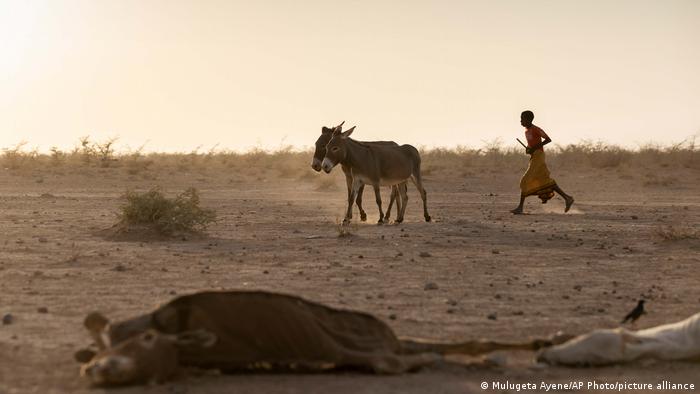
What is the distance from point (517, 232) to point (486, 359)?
10.2 m

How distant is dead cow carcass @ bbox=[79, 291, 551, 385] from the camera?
20.4 feet

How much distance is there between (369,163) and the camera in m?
19.9

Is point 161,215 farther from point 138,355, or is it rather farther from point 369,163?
point 138,355

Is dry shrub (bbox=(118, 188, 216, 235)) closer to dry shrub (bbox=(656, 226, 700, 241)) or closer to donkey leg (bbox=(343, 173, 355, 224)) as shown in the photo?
donkey leg (bbox=(343, 173, 355, 224))

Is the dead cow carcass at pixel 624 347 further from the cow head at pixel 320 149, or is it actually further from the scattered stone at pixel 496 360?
the cow head at pixel 320 149

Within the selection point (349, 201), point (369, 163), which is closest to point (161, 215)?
Answer: point (349, 201)

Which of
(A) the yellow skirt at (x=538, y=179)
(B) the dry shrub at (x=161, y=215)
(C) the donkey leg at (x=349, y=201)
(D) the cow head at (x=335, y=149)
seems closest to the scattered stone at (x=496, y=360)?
(B) the dry shrub at (x=161, y=215)

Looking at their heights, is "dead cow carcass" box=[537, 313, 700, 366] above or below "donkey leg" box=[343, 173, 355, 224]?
below

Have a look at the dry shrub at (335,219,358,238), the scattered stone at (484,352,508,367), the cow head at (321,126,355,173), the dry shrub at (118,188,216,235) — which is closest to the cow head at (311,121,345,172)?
the cow head at (321,126,355,173)

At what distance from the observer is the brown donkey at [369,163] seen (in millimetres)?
19562

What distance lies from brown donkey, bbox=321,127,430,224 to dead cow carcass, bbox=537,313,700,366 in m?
11.9

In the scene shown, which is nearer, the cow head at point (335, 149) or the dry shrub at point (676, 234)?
the dry shrub at point (676, 234)

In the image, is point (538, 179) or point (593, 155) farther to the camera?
point (593, 155)

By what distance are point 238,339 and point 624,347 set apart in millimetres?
2537
